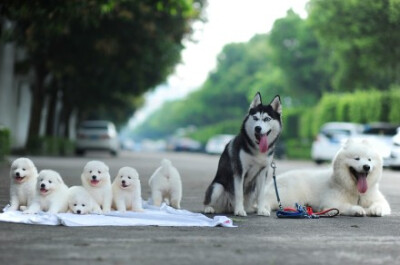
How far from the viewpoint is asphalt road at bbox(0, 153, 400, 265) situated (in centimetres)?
582


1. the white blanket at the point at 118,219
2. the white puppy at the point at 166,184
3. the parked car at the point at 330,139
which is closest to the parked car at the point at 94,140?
the parked car at the point at 330,139

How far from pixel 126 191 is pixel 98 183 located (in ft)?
1.57

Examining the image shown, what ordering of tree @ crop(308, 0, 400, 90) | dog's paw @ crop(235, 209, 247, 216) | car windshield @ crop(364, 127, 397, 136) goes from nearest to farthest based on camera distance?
dog's paw @ crop(235, 209, 247, 216) → tree @ crop(308, 0, 400, 90) → car windshield @ crop(364, 127, 397, 136)

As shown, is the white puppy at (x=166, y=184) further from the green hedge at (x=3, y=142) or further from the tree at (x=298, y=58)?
the tree at (x=298, y=58)

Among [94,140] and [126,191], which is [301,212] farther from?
[94,140]

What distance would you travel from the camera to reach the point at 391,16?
88.3 feet

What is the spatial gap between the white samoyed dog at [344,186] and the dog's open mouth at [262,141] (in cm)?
103

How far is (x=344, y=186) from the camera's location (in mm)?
9805

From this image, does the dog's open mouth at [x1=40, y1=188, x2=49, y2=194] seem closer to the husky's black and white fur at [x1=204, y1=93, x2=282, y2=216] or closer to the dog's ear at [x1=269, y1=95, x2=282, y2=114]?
the husky's black and white fur at [x1=204, y1=93, x2=282, y2=216]

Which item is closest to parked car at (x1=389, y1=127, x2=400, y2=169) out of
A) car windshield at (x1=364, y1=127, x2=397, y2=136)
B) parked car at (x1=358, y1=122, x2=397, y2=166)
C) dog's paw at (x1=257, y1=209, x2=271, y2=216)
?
parked car at (x1=358, y1=122, x2=397, y2=166)

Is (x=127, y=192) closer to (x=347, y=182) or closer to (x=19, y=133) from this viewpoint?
(x=347, y=182)

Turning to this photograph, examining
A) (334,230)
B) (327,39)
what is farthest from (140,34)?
(334,230)

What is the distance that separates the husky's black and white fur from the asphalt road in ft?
2.29

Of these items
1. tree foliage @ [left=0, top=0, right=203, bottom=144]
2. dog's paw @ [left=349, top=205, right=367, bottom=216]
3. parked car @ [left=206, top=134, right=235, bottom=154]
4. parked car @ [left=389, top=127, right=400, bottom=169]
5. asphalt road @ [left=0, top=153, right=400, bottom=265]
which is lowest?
asphalt road @ [left=0, top=153, right=400, bottom=265]
